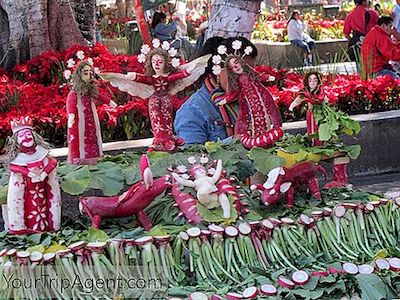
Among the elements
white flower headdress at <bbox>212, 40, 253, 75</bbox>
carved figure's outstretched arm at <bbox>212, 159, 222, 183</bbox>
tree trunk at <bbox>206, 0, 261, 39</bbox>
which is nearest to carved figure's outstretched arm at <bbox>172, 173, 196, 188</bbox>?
carved figure's outstretched arm at <bbox>212, 159, 222, 183</bbox>

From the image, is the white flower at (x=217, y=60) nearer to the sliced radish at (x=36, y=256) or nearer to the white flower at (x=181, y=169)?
the white flower at (x=181, y=169)

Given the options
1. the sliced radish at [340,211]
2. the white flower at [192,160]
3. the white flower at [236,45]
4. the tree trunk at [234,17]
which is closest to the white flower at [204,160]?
the white flower at [192,160]

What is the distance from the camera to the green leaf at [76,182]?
338 centimetres

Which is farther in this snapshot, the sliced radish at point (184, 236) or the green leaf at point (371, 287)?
the sliced radish at point (184, 236)

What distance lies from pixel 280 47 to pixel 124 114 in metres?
9.51

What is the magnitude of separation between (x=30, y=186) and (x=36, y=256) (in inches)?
15.0

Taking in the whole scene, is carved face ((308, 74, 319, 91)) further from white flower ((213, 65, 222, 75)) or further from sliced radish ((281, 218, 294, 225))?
sliced radish ((281, 218, 294, 225))

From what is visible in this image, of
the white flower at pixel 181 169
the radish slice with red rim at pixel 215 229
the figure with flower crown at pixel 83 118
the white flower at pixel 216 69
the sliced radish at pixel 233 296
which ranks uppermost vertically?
the white flower at pixel 216 69

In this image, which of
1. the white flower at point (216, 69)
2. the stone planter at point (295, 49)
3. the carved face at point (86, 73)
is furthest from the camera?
the stone planter at point (295, 49)

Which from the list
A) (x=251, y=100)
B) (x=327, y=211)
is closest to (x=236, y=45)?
(x=251, y=100)

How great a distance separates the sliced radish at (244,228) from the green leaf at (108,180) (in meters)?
0.64

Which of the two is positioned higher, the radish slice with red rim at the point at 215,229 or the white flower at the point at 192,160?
the white flower at the point at 192,160

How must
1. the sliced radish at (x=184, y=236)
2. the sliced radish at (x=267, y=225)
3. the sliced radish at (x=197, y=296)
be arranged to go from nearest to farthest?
the sliced radish at (x=197, y=296)
the sliced radish at (x=184, y=236)
the sliced radish at (x=267, y=225)

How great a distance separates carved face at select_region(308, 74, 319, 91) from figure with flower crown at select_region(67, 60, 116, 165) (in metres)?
1.14
